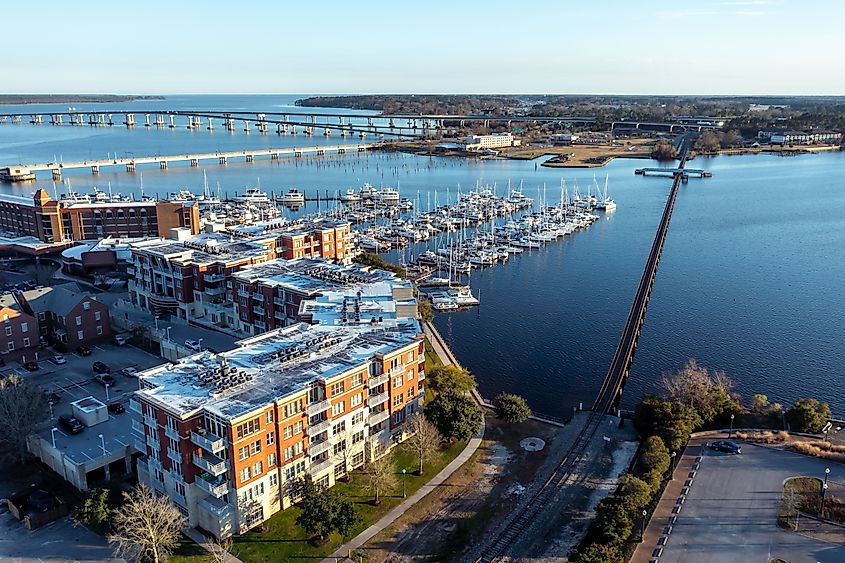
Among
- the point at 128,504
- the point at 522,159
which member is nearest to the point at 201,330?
the point at 128,504

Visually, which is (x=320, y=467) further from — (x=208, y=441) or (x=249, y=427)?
(x=208, y=441)

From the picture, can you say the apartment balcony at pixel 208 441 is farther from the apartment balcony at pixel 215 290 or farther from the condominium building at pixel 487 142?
the condominium building at pixel 487 142

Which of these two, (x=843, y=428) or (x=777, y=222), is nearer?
(x=843, y=428)

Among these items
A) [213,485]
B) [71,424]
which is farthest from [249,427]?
[71,424]

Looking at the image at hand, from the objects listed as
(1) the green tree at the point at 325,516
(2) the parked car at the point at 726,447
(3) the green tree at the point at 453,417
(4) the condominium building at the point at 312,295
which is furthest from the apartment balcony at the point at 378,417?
(2) the parked car at the point at 726,447

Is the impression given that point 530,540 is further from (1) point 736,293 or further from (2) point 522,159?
(2) point 522,159

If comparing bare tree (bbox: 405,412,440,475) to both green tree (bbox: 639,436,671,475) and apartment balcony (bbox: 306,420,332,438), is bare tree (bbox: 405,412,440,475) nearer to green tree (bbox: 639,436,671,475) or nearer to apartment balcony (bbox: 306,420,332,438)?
apartment balcony (bbox: 306,420,332,438)

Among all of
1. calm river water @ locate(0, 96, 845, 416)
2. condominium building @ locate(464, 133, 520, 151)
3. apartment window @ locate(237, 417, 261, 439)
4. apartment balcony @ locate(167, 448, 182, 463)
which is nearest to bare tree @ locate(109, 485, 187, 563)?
apartment balcony @ locate(167, 448, 182, 463)
